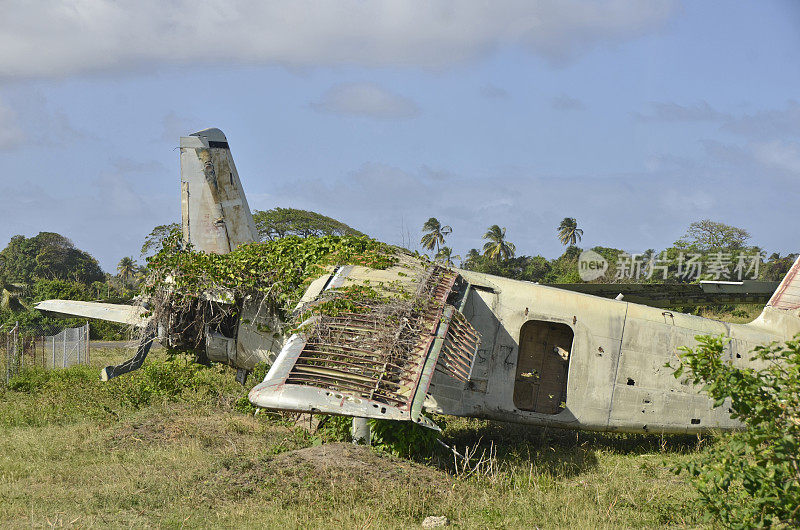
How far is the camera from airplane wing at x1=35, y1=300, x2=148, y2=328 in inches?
638

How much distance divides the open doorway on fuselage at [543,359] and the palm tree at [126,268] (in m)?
85.7

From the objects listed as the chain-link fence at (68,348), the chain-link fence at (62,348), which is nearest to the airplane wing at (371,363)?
the chain-link fence at (62,348)

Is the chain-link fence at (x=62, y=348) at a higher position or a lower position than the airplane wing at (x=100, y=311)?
lower

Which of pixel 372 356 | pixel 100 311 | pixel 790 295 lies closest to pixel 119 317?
pixel 100 311

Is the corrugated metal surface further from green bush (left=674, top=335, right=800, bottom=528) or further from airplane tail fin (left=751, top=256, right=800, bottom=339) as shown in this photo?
airplane tail fin (left=751, top=256, right=800, bottom=339)

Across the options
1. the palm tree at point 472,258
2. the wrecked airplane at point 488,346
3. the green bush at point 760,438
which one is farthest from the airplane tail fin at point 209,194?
the palm tree at point 472,258

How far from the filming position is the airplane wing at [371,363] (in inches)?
343

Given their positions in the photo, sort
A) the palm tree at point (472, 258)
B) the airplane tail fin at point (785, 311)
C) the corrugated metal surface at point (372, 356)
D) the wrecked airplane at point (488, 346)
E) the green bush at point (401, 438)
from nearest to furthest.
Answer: the corrugated metal surface at point (372, 356) → the wrecked airplane at point (488, 346) → the green bush at point (401, 438) → the airplane tail fin at point (785, 311) → the palm tree at point (472, 258)

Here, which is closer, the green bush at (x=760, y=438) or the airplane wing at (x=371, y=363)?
the green bush at (x=760, y=438)

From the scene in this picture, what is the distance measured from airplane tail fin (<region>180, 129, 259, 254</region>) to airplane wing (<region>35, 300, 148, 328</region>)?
8.53 ft

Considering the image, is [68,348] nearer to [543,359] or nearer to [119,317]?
[119,317]

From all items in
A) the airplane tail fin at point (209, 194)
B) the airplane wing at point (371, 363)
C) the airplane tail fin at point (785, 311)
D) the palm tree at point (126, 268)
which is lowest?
the palm tree at point (126, 268)

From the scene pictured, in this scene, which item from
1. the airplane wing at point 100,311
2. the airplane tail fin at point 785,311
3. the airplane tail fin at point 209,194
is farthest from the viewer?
the airplane tail fin at point 209,194

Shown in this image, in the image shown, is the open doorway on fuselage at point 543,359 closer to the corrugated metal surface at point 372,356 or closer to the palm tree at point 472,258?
the corrugated metal surface at point 372,356
